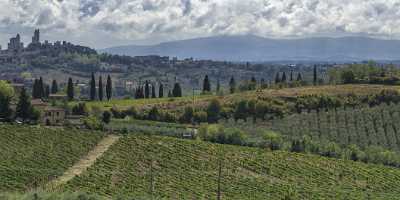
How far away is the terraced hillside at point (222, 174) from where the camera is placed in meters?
43.5

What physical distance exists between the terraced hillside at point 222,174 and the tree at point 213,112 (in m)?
24.4

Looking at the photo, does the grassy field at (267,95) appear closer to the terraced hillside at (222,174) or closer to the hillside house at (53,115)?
the hillside house at (53,115)

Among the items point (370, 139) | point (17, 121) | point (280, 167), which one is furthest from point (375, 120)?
point (17, 121)

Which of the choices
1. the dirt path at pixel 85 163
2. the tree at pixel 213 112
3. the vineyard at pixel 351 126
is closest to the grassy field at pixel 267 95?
the tree at pixel 213 112

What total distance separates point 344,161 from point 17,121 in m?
35.5

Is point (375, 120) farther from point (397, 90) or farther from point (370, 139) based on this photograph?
point (397, 90)

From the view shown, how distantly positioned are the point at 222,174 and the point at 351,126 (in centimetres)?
2918

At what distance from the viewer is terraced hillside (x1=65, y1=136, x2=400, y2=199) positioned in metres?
43.5

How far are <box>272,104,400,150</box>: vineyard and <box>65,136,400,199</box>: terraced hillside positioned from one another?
11.6m

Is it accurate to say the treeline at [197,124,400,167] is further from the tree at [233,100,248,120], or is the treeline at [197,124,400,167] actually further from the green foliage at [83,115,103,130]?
the tree at [233,100,248,120]

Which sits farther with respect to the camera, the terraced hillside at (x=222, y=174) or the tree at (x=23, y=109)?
the tree at (x=23, y=109)

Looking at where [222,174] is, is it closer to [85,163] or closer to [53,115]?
[85,163]

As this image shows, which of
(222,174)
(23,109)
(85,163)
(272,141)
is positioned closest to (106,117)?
(23,109)

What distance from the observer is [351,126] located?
7450 centimetres
